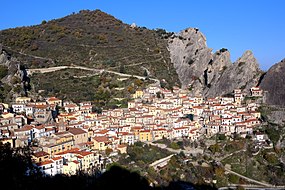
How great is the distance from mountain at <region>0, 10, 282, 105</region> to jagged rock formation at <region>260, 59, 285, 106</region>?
0.98 m

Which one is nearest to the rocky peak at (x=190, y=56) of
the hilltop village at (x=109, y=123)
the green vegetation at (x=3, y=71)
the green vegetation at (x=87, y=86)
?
the hilltop village at (x=109, y=123)

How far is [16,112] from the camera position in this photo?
122 ft

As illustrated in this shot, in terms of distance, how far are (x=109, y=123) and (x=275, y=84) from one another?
24275 mm

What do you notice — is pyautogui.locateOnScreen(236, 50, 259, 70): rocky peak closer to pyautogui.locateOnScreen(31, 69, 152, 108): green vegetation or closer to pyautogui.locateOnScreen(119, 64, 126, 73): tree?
pyautogui.locateOnScreen(31, 69, 152, 108): green vegetation

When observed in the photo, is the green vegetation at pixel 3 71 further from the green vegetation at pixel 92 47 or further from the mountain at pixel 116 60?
the green vegetation at pixel 92 47

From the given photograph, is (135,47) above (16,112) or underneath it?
above

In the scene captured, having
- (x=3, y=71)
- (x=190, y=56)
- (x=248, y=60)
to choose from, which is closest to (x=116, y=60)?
(x=190, y=56)

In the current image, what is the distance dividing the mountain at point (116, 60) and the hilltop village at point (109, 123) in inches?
172

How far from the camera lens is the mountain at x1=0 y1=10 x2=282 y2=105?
49938 mm

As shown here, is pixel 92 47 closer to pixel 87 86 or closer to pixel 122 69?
pixel 122 69

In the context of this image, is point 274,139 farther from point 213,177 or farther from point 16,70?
point 16,70

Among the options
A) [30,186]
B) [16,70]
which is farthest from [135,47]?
[30,186]

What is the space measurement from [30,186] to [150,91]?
3773 centimetres

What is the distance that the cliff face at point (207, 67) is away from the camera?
5300 centimetres
